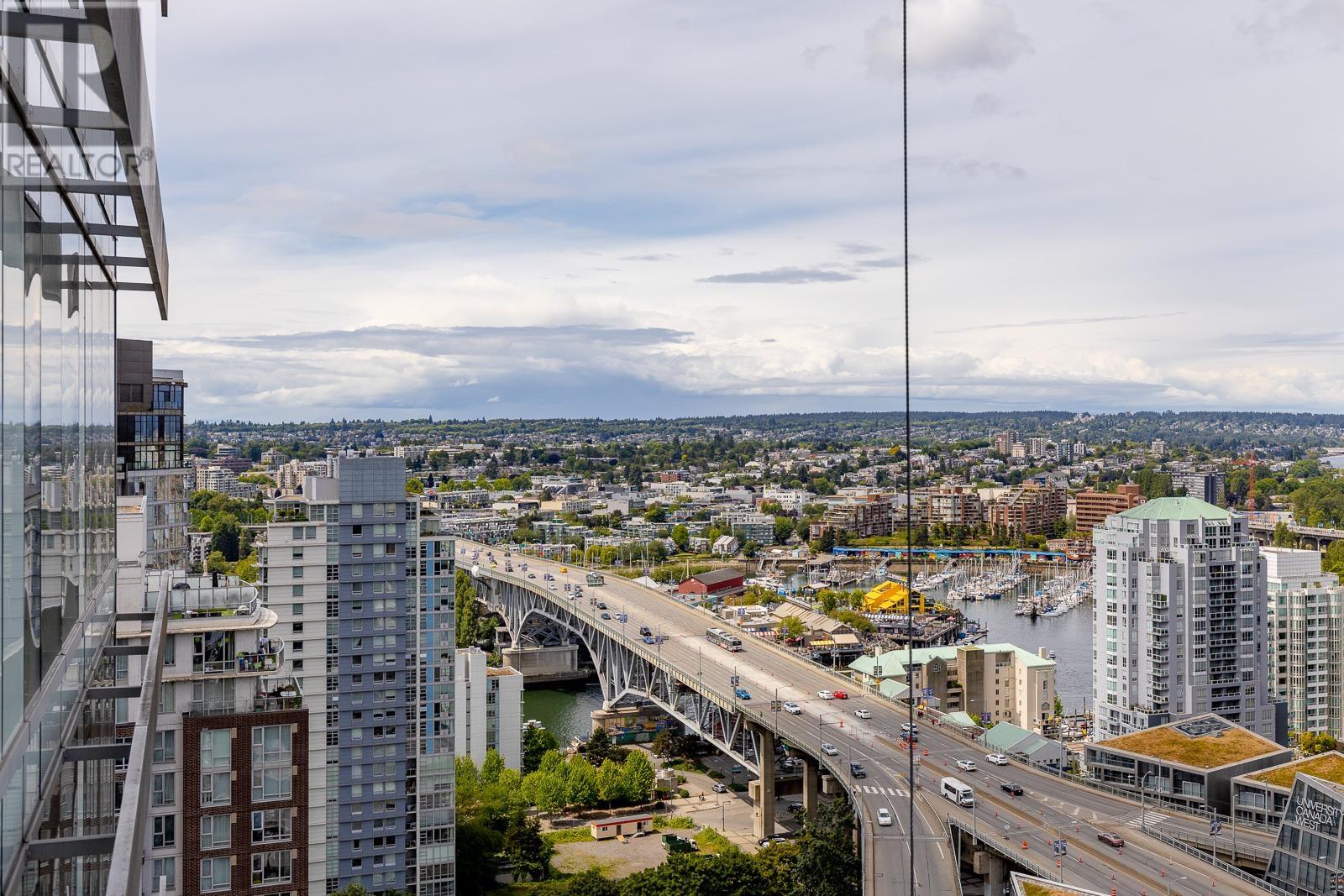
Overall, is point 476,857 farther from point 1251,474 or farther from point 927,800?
point 1251,474

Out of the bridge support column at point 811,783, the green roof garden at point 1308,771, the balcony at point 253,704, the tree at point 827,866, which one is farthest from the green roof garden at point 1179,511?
the balcony at point 253,704

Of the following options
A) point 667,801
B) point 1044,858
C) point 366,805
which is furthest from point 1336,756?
point 366,805

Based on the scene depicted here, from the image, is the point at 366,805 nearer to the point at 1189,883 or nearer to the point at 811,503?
the point at 1189,883

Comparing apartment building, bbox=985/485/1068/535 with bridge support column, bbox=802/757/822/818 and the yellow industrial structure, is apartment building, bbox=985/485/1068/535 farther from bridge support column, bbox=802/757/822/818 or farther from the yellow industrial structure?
bridge support column, bbox=802/757/822/818

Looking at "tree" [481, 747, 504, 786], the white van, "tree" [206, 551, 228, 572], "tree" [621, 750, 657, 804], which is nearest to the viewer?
the white van

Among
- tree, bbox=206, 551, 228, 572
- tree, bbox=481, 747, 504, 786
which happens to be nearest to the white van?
tree, bbox=481, 747, 504, 786

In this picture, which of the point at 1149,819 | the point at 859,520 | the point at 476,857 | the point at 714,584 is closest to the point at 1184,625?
the point at 1149,819
